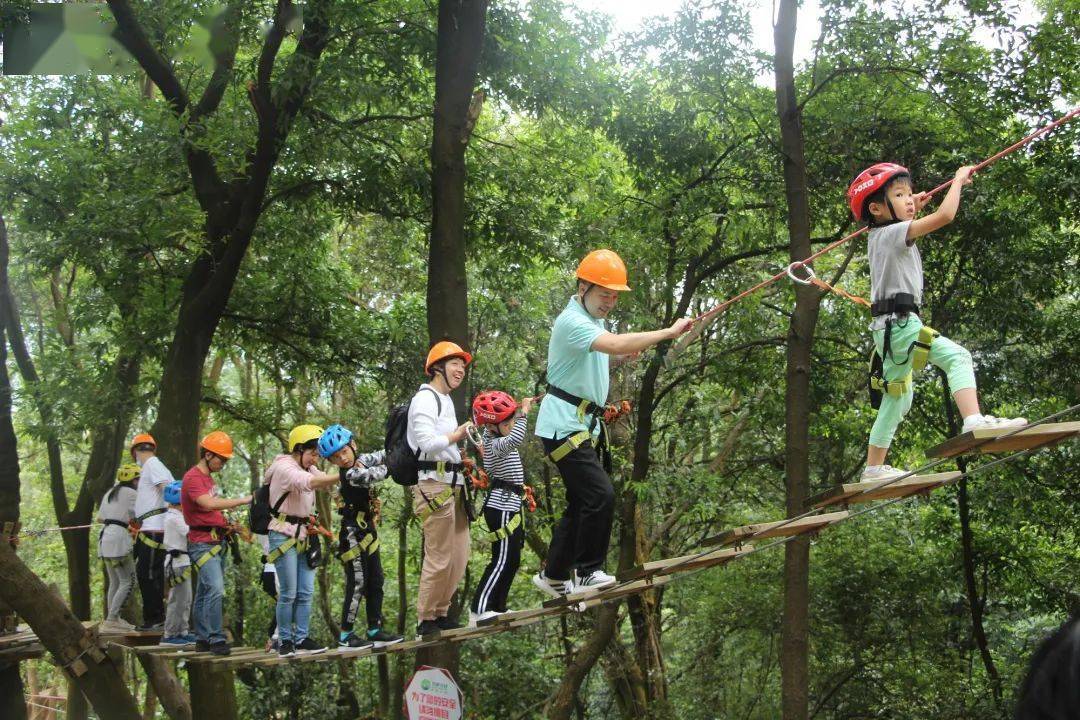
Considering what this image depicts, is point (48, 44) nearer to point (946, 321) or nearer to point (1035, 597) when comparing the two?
point (946, 321)

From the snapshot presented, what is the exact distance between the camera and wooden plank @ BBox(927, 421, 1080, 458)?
401 centimetres

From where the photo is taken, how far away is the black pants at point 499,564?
5531 mm

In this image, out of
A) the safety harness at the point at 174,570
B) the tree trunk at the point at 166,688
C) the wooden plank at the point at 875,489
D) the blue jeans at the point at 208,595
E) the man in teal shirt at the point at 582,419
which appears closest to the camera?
the wooden plank at the point at 875,489

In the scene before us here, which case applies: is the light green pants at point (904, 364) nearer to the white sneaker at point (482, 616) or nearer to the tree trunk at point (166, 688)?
the white sneaker at point (482, 616)

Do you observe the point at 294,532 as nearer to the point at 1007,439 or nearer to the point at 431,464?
the point at 431,464

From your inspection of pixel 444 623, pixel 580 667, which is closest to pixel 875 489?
pixel 444 623

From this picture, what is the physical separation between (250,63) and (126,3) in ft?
4.69

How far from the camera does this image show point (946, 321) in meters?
10.0

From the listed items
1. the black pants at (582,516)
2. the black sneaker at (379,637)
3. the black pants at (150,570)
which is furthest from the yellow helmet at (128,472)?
the black pants at (582,516)

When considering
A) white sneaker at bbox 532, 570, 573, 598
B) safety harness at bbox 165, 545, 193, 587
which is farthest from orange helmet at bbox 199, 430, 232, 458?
white sneaker at bbox 532, 570, 573, 598

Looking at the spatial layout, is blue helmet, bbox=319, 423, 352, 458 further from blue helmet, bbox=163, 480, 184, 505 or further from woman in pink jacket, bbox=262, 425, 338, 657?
blue helmet, bbox=163, 480, 184, 505

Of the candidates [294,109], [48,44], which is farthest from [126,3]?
[294,109]

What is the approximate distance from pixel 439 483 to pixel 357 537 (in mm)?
909

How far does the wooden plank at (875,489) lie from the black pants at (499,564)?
1633 mm
